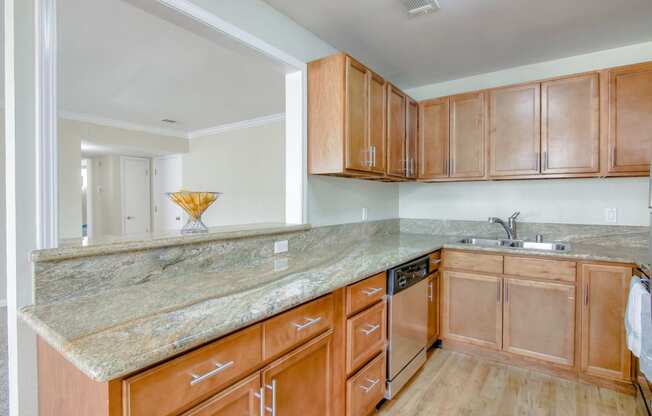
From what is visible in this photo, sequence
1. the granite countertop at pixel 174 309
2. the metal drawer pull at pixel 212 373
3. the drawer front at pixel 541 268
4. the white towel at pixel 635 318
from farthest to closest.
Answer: the drawer front at pixel 541 268 < the white towel at pixel 635 318 < the metal drawer pull at pixel 212 373 < the granite countertop at pixel 174 309

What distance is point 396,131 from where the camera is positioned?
9.18ft

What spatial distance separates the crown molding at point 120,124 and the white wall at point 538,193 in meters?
4.15

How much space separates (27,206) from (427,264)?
7.38ft

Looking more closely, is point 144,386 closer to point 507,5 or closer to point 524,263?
point 524,263

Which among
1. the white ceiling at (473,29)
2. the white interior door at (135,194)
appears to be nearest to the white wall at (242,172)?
the white interior door at (135,194)

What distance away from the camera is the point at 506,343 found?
97.7 inches

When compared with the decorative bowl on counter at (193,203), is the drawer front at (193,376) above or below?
below

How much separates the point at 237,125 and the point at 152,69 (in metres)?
2.26

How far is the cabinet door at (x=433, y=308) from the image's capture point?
2.53 metres

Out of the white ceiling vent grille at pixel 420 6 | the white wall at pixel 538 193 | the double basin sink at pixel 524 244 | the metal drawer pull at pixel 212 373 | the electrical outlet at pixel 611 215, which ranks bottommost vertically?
the metal drawer pull at pixel 212 373

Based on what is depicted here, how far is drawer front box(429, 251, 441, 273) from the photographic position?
8.33 feet

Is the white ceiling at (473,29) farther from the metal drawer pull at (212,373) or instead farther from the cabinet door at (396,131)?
the metal drawer pull at (212,373)

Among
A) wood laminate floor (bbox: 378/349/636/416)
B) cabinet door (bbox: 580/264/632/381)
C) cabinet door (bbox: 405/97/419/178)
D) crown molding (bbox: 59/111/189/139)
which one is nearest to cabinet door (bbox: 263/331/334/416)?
wood laminate floor (bbox: 378/349/636/416)

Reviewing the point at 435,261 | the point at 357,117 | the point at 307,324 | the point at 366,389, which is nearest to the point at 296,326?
the point at 307,324
